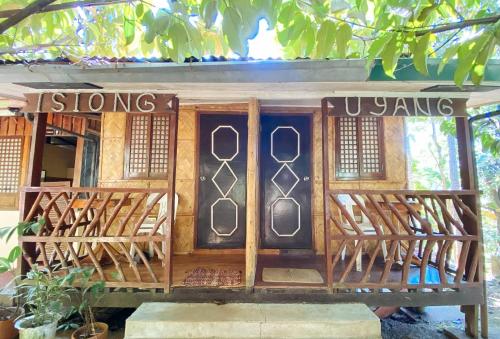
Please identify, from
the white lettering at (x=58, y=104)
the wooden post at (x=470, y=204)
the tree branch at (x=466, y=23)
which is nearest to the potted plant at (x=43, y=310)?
the white lettering at (x=58, y=104)

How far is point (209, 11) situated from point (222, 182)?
366 cm

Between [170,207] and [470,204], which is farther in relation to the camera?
[470,204]

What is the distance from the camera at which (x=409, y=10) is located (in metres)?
0.95

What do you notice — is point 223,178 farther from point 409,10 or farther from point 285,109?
point 409,10

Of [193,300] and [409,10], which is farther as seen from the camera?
[193,300]

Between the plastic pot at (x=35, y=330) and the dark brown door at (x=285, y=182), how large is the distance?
112 inches

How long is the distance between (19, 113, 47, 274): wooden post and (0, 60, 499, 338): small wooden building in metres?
0.01

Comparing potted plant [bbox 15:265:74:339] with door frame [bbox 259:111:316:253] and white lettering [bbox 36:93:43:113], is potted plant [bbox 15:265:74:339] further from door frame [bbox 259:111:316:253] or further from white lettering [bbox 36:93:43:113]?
door frame [bbox 259:111:316:253]

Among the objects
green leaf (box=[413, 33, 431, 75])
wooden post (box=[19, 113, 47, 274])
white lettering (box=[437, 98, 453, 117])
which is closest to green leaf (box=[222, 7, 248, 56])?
green leaf (box=[413, 33, 431, 75])

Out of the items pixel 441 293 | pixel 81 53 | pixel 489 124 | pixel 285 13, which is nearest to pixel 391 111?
pixel 489 124

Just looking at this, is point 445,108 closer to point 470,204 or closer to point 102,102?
point 470,204

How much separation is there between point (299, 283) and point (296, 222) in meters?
1.59

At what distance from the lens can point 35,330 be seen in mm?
2436

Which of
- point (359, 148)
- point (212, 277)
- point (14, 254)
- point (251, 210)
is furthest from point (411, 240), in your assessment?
point (14, 254)
